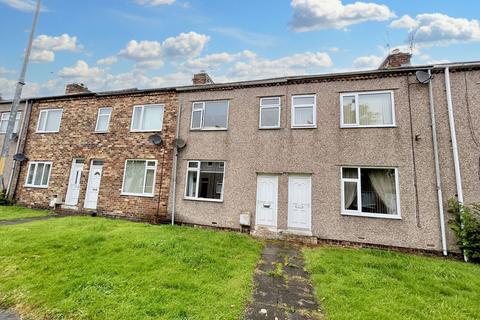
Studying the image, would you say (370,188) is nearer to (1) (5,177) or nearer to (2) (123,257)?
(2) (123,257)

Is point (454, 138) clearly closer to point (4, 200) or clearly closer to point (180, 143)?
point (180, 143)

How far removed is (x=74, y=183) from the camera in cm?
1167

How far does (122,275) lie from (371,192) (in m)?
7.56

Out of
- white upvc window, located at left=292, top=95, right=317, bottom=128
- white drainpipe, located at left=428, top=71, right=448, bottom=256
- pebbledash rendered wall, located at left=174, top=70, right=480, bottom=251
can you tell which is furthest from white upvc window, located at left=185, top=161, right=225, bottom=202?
white drainpipe, located at left=428, top=71, right=448, bottom=256

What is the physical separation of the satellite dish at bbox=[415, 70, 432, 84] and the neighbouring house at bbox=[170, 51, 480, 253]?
4 cm

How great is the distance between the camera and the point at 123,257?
199 inches

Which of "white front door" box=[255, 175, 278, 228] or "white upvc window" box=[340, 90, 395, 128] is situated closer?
"white upvc window" box=[340, 90, 395, 128]

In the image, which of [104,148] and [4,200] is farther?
[4,200]

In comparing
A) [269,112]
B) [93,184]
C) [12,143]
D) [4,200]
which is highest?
[269,112]

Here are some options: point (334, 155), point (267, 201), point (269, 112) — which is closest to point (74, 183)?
point (267, 201)

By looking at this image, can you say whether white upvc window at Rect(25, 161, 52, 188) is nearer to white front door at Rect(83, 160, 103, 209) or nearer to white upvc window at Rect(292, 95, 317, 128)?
white front door at Rect(83, 160, 103, 209)

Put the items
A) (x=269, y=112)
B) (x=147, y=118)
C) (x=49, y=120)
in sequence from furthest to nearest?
(x=49, y=120), (x=147, y=118), (x=269, y=112)

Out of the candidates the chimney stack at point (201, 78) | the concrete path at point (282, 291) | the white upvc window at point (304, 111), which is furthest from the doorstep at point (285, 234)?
the chimney stack at point (201, 78)

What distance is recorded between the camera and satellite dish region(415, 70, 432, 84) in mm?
7547
